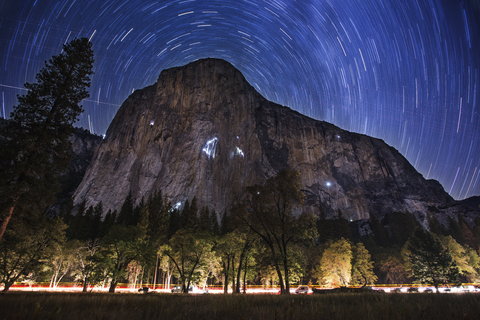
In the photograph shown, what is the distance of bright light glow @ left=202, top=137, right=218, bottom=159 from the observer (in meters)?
105

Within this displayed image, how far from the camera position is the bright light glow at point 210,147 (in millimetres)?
104562

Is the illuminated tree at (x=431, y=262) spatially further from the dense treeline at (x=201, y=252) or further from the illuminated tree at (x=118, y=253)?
the illuminated tree at (x=118, y=253)

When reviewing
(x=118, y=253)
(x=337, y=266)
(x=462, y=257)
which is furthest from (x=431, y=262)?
(x=118, y=253)

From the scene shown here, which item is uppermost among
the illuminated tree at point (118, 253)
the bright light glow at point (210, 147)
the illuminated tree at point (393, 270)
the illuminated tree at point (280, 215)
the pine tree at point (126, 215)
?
the bright light glow at point (210, 147)

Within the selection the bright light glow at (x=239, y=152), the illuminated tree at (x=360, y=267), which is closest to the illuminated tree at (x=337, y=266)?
the illuminated tree at (x=360, y=267)

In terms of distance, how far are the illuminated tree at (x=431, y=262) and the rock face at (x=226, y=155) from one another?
215ft

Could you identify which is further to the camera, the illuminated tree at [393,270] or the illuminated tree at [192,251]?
the illuminated tree at [393,270]

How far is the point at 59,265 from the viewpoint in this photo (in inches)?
1635

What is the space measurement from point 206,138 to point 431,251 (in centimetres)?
8737

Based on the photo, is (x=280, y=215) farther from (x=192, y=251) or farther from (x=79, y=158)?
(x=79, y=158)

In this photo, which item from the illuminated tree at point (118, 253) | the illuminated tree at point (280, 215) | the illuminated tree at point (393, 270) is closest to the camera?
the illuminated tree at point (280, 215)

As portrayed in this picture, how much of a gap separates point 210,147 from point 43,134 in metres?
90.9

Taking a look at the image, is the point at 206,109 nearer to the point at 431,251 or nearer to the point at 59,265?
the point at 59,265

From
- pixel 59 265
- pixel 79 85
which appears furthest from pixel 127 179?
pixel 79 85
